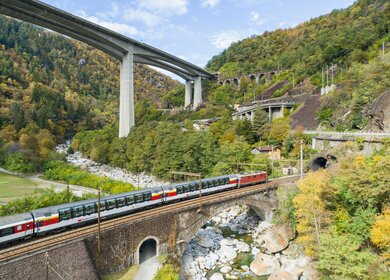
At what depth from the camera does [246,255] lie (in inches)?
1042

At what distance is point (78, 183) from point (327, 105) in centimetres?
4608

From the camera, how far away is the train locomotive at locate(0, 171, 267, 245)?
1708 centimetres

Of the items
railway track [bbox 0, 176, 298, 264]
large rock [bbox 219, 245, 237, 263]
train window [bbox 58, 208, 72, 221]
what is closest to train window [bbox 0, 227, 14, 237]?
railway track [bbox 0, 176, 298, 264]

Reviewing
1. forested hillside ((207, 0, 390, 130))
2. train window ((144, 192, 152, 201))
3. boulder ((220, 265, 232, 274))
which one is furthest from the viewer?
forested hillside ((207, 0, 390, 130))

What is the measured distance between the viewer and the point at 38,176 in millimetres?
52188

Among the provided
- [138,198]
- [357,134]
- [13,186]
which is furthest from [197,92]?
[138,198]

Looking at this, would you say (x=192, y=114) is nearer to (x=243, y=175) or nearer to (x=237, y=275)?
(x=243, y=175)

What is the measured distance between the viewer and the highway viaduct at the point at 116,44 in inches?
1889

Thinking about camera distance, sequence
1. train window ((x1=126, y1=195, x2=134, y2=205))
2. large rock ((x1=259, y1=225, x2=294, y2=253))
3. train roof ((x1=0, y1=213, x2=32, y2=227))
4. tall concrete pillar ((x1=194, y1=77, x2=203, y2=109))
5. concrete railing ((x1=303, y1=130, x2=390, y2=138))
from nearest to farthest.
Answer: train roof ((x1=0, y1=213, x2=32, y2=227)) < train window ((x1=126, y1=195, x2=134, y2=205)) < large rock ((x1=259, y1=225, x2=294, y2=253)) < concrete railing ((x1=303, y1=130, x2=390, y2=138)) < tall concrete pillar ((x1=194, y1=77, x2=203, y2=109))

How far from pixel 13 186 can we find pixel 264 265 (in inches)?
1544

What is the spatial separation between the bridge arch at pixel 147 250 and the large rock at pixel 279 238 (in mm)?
11152

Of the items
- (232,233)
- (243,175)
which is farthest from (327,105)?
(232,233)

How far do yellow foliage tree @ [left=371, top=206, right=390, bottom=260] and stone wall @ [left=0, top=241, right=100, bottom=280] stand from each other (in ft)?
57.2

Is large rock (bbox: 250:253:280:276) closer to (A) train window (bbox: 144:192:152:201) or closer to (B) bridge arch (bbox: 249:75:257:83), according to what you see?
(A) train window (bbox: 144:192:152:201)
